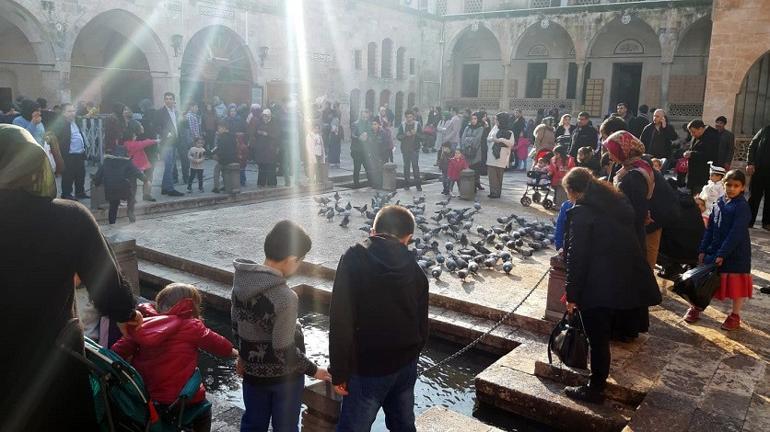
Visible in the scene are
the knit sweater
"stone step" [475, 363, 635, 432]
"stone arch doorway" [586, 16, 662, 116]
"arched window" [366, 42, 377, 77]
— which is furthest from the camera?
"stone arch doorway" [586, 16, 662, 116]

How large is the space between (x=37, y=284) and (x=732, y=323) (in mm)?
5146

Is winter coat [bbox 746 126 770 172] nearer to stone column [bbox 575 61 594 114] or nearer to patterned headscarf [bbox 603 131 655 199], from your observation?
patterned headscarf [bbox 603 131 655 199]

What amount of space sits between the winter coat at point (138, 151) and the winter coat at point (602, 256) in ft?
25.6

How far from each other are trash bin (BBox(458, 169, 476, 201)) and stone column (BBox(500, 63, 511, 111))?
17674 mm

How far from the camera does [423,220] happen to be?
28.1 ft

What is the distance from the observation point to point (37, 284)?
1.94 metres

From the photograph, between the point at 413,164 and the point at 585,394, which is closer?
the point at 585,394

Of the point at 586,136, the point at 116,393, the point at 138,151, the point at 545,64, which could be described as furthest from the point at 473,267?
the point at 545,64

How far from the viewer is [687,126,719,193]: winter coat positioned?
349 inches

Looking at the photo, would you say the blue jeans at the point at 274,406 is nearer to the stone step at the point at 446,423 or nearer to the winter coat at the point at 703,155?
the stone step at the point at 446,423

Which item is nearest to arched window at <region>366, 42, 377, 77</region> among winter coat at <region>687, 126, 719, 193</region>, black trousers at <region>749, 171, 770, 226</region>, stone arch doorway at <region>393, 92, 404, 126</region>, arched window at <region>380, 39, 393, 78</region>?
arched window at <region>380, 39, 393, 78</region>

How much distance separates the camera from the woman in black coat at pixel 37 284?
1922 mm

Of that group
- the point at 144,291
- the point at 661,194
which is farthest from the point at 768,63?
the point at 144,291

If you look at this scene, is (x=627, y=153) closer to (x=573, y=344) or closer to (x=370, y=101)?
(x=573, y=344)
